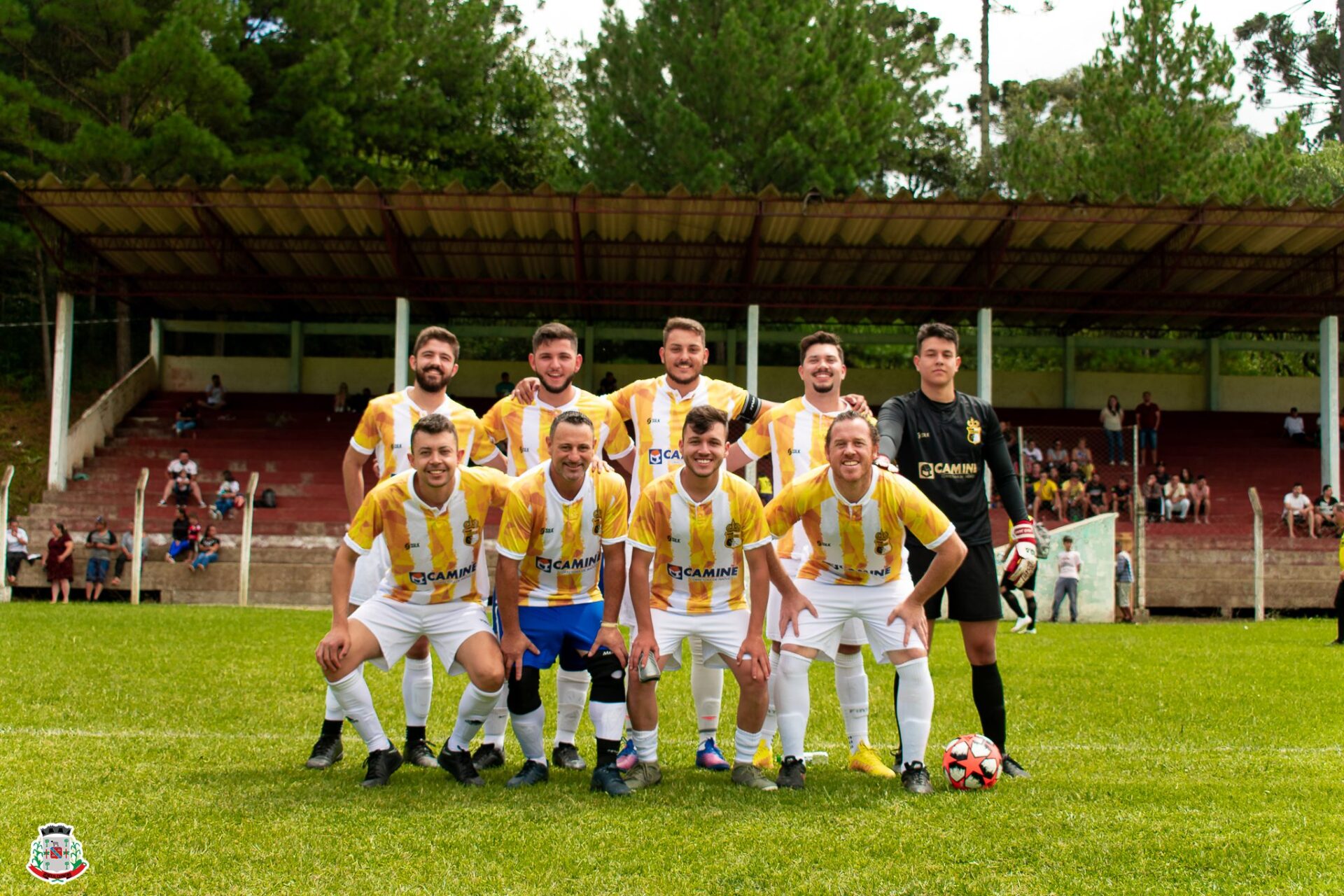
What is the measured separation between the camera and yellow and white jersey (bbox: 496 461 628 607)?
5.75 m

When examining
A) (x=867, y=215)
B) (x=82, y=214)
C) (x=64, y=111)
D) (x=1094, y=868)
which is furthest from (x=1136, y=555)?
(x=64, y=111)

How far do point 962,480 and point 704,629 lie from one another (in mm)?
1599

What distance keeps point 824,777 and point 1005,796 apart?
3.00ft

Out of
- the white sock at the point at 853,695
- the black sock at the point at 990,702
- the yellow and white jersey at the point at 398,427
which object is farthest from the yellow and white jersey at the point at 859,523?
the yellow and white jersey at the point at 398,427

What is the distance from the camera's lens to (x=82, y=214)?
22.4m

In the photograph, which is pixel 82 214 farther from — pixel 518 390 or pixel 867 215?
pixel 518 390

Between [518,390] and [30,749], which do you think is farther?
[518,390]

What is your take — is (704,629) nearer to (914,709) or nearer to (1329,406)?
(914,709)

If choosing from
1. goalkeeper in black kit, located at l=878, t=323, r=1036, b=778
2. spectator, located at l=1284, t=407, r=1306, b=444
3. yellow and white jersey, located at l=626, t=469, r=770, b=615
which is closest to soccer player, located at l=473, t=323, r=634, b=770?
yellow and white jersey, located at l=626, t=469, r=770, b=615

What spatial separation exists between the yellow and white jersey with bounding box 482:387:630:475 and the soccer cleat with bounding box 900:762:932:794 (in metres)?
2.42

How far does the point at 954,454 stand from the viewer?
6.17 metres

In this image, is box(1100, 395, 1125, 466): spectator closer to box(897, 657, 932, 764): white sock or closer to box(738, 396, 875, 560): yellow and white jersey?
box(738, 396, 875, 560): yellow and white jersey

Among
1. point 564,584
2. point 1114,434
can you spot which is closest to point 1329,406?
point 1114,434

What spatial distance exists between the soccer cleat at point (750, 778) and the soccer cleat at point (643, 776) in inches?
14.4
